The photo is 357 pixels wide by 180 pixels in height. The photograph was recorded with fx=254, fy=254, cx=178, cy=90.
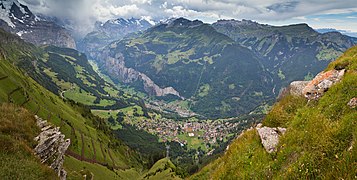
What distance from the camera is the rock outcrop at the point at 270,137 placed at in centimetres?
1312

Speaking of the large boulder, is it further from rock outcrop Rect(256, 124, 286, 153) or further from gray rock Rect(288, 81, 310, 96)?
rock outcrop Rect(256, 124, 286, 153)

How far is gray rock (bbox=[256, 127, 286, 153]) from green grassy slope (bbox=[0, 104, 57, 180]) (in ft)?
55.7

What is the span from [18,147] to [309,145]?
22.1m

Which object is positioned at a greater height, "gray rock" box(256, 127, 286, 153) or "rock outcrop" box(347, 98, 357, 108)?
"rock outcrop" box(347, 98, 357, 108)

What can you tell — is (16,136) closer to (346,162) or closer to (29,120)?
(29,120)

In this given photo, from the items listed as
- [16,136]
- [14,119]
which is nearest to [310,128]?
[16,136]

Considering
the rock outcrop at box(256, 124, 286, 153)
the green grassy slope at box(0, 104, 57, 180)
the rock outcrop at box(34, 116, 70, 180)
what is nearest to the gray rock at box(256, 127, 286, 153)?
the rock outcrop at box(256, 124, 286, 153)

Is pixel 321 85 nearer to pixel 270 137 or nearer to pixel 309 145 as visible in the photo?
pixel 270 137

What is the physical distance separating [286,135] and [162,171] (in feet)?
284

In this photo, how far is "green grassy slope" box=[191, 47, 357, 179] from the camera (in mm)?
9227

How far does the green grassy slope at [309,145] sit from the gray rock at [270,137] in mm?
343


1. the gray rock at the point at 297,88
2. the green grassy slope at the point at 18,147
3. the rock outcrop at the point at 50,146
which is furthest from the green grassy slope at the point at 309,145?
the rock outcrop at the point at 50,146

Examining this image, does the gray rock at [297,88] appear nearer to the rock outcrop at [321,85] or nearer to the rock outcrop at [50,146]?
the rock outcrop at [321,85]

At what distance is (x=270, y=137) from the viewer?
45.4 ft
